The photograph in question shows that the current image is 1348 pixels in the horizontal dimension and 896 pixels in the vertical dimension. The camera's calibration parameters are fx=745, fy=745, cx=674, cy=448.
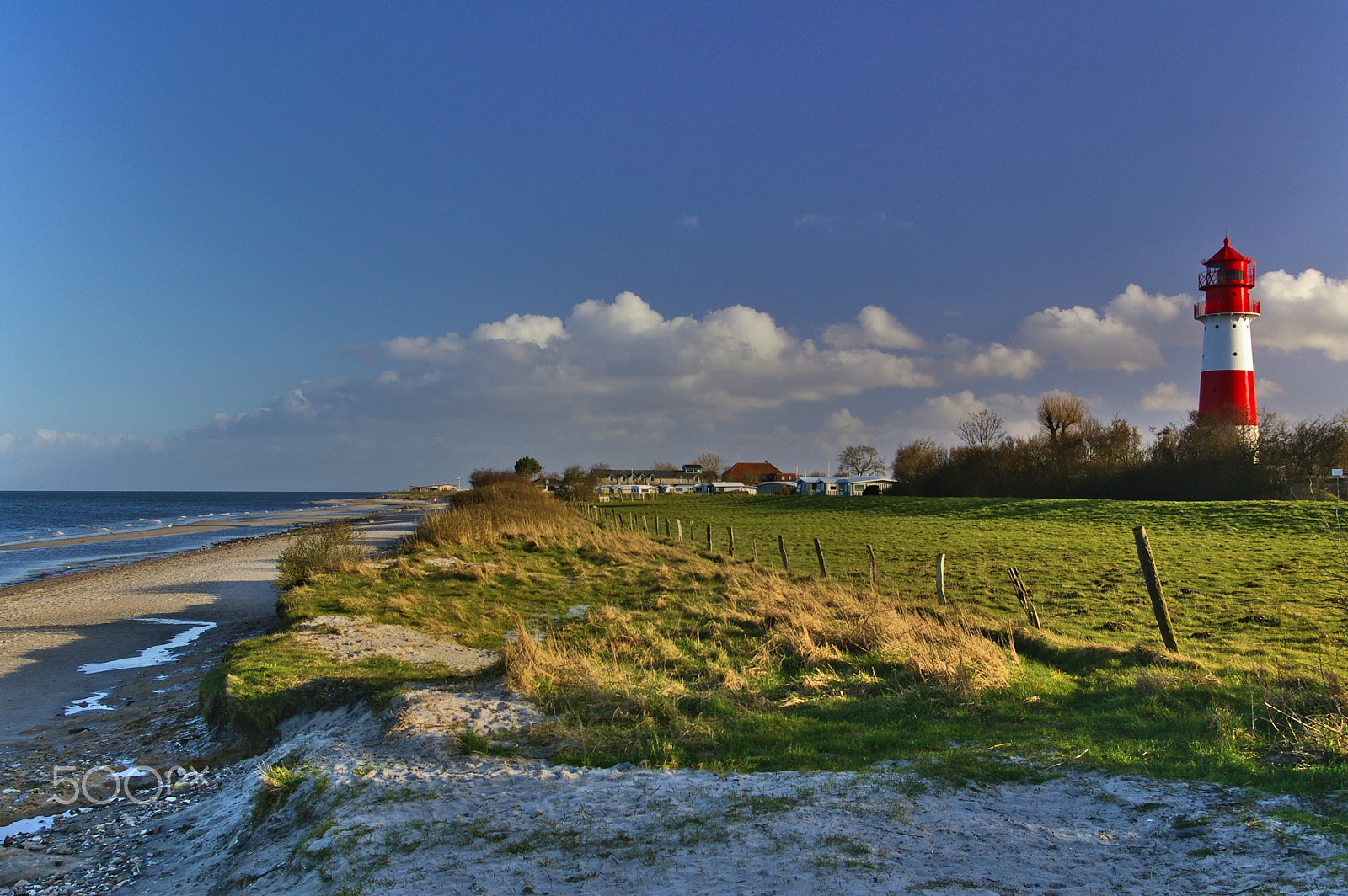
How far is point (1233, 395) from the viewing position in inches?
1866

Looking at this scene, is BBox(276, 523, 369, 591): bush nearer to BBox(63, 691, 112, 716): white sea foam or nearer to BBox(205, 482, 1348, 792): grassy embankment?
BBox(205, 482, 1348, 792): grassy embankment

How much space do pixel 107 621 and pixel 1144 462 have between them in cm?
5716

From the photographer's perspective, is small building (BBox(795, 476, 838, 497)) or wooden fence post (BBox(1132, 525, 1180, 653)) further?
small building (BBox(795, 476, 838, 497))

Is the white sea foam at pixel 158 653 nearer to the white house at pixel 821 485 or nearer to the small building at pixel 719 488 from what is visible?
the white house at pixel 821 485

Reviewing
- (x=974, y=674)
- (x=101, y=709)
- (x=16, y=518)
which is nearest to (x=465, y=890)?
(x=974, y=674)

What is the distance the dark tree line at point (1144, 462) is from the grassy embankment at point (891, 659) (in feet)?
76.0

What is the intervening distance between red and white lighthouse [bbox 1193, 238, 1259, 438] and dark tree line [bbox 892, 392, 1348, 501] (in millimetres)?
890

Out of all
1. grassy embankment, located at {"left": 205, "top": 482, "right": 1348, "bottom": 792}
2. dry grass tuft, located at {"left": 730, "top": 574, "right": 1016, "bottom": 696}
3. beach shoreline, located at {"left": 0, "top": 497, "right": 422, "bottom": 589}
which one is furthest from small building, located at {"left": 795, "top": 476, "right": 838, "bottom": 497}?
dry grass tuft, located at {"left": 730, "top": 574, "right": 1016, "bottom": 696}

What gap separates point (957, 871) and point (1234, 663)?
25.6 feet

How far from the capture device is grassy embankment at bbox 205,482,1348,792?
6539 mm

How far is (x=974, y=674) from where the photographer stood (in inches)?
340

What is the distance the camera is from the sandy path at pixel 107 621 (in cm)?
1157

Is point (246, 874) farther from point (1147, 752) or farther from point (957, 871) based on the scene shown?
point (1147, 752)

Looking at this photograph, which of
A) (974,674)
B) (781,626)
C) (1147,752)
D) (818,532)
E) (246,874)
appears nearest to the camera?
(246,874)
